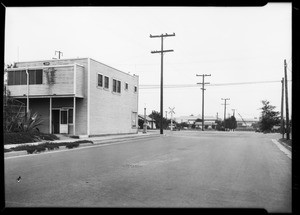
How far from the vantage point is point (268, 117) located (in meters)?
70.7

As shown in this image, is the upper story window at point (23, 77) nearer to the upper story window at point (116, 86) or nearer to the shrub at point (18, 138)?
the upper story window at point (116, 86)

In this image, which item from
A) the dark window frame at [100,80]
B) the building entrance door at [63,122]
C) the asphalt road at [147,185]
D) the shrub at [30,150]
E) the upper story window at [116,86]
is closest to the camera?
the asphalt road at [147,185]

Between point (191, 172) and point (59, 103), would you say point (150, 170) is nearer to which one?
point (191, 172)

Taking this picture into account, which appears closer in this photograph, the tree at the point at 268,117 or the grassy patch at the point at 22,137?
the grassy patch at the point at 22,137

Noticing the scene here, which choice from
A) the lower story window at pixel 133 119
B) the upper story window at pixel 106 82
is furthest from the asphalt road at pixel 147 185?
the lower story window at pixel 133 119

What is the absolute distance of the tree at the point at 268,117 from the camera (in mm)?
68812

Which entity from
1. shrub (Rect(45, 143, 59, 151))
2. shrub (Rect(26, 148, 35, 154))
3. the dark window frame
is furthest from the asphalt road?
the dark window frame

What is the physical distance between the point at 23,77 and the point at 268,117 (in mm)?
56964

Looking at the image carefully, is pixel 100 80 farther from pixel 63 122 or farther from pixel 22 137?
pixel 22 137

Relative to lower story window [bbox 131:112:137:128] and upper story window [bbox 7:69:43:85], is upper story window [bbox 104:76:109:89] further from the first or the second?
lower story window [bbox 131:112:137:128]

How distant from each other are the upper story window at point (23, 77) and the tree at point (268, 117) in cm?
5369

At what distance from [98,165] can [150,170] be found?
204cm

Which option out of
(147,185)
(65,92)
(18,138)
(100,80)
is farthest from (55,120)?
(147,185)

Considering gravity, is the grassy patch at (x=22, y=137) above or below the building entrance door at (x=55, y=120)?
below
